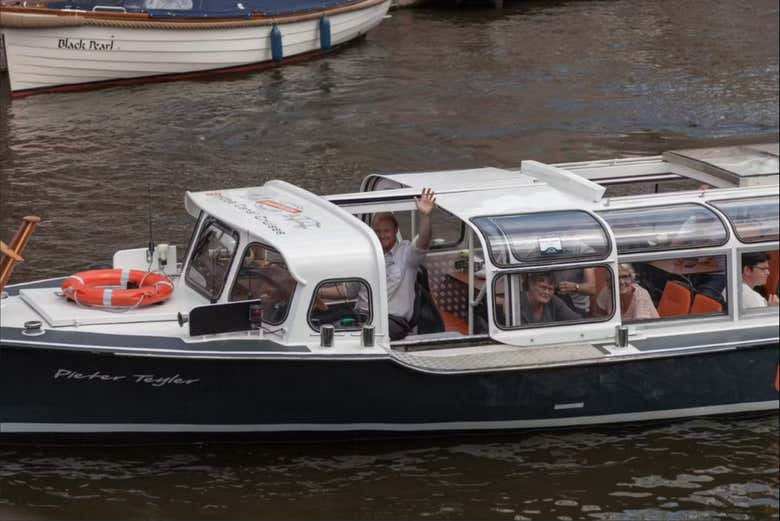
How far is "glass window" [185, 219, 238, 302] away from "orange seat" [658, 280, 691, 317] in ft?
11.9

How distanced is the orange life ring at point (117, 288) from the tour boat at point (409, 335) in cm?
2

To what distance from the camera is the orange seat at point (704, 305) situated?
453 inches

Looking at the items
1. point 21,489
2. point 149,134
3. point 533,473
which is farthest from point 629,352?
point 149,134

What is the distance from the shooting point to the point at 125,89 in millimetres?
26391

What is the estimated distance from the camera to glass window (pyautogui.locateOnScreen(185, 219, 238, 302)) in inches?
438

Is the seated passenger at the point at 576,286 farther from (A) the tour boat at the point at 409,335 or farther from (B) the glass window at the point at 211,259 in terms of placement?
(B) the glass window at the point at 211,259

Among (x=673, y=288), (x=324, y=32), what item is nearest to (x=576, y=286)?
(x=673, y=288)

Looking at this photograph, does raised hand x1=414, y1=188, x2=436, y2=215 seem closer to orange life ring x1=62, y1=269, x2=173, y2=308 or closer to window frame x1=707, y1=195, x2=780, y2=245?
orange life ring x1=62, y1=269, x2=173, y2=308

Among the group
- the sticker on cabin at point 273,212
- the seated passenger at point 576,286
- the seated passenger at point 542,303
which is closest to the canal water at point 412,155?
the seated passenger at point 542,303

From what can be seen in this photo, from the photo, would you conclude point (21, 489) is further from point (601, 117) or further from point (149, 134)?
point (601, 117)

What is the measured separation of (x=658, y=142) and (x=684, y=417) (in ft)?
36.2

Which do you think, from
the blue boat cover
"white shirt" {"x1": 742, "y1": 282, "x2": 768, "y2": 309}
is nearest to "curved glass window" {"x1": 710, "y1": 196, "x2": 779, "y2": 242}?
"white shirt" {"x1": 742, "y1": 282, "x2": 768, "y2": 309}

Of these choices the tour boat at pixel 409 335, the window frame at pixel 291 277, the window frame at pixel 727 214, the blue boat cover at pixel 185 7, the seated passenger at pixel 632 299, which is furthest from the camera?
the blue boat cover at pixel 185 7

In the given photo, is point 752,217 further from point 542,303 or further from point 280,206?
point 280,206
